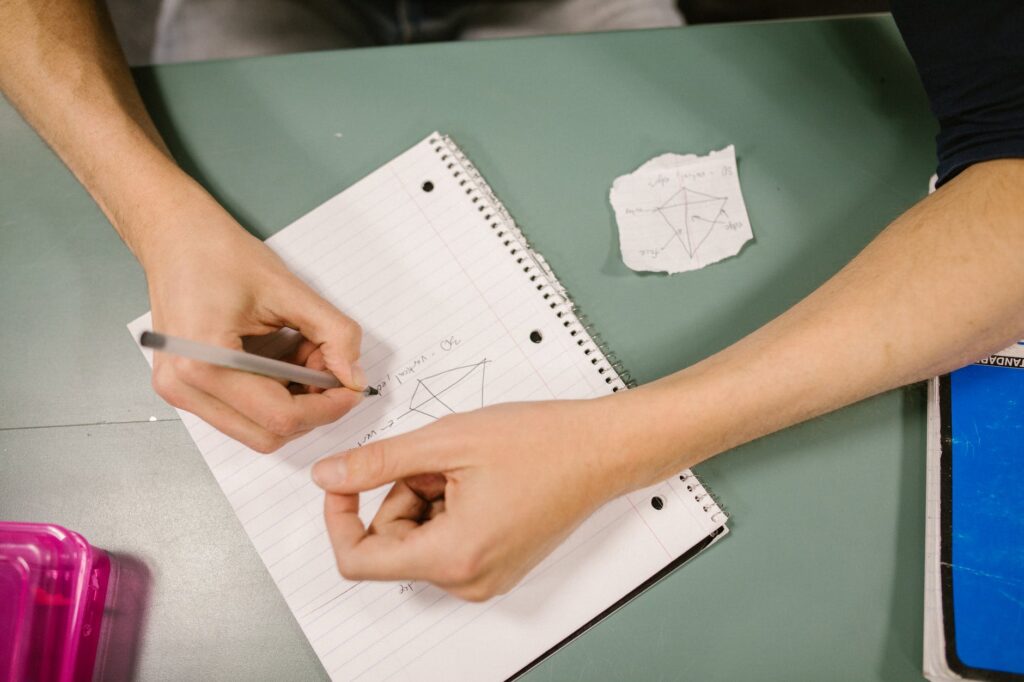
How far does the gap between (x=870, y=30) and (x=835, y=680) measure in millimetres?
707

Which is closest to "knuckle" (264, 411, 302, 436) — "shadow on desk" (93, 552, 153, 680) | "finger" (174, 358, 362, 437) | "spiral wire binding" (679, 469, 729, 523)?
"finger" (174, 358, 362, 437)

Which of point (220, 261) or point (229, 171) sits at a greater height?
point (229, 171)

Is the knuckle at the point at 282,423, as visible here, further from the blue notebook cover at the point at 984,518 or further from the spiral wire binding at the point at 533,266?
the blue notebook cover at the point at 984,518

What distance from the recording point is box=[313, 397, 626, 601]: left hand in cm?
50

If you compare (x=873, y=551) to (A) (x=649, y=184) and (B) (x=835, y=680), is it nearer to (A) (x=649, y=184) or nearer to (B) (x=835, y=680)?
(B) (x=835, y=680)

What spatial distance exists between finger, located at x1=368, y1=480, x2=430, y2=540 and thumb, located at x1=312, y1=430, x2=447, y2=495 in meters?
0.04

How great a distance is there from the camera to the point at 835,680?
23.8 inches

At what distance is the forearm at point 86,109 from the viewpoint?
651 millimetres

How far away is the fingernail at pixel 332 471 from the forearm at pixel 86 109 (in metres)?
0.30

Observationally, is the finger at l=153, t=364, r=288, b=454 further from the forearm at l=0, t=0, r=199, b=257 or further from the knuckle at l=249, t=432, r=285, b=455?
the forearm at l=0, t=0, r=199, b=257

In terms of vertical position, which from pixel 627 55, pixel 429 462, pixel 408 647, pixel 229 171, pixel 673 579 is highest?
pixel 229 171

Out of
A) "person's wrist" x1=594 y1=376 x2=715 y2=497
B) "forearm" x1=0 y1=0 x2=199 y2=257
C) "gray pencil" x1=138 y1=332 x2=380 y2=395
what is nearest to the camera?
"gray pencil" x1=138 y1=332 x2=380 y2=395

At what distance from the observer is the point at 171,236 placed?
622 mm

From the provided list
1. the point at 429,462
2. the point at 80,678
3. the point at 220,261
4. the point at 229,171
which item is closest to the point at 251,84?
the point at 229,171
